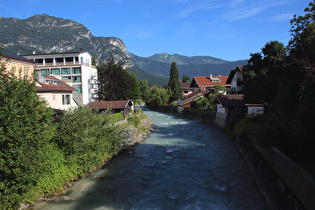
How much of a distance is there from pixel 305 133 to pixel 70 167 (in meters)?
13.5

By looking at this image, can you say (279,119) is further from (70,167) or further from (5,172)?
(5,172)

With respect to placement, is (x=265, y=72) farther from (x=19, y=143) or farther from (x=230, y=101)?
(x=19, y=143)

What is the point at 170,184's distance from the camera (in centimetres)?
1428

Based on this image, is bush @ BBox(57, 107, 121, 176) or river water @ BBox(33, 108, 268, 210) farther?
bush @ BBox(57, 107, 121, 176)

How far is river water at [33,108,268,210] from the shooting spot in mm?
11797

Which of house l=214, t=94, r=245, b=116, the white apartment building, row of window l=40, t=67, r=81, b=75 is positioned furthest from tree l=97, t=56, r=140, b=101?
house l=214, t=94, r=245, b=116

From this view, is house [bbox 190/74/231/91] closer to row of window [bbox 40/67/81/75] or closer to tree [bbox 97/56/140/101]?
tree [bbox 97/56/140/101]

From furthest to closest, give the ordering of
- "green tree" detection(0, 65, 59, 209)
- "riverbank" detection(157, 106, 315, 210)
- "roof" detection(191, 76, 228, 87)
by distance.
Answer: "roof" detection(191, 76, 228, 87) < "green tree" detection(0, 65, 59, 209) < "riverbank" detection(157, 106, 315, 210)

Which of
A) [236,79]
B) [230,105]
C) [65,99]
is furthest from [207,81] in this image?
[65,99]

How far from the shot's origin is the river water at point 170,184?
11.8 metres

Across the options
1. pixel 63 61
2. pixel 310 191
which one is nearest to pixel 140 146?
pixel 310 191

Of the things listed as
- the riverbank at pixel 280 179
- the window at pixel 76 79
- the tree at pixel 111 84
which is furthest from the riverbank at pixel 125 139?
the window at pixel 76 79

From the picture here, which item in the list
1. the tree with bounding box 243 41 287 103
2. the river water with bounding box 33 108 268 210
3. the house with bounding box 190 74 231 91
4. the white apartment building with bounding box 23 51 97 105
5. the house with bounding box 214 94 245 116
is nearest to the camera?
the river water with bounding box 33 108 268 210

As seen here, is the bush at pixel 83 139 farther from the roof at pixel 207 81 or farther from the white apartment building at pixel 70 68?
the roof at pixel 207 81
